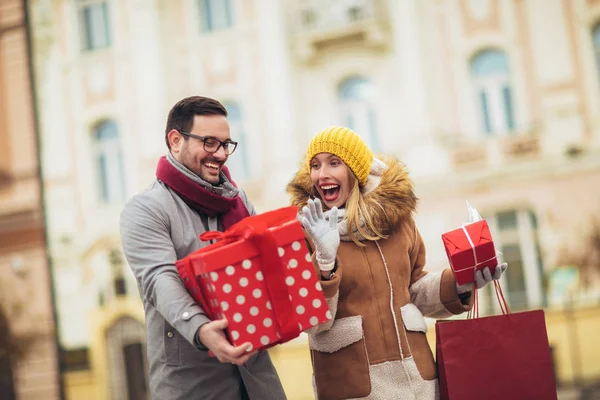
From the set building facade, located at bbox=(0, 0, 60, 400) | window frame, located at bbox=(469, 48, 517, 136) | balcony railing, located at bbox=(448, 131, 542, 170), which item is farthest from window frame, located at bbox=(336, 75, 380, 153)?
building facade, located at bbox=(0, 0, 60, 400)

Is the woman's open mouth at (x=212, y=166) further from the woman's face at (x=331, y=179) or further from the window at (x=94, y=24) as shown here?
the window at (x=94, y=24)

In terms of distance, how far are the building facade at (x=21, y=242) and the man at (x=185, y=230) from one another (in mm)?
6042

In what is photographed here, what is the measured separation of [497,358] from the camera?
1.90 m

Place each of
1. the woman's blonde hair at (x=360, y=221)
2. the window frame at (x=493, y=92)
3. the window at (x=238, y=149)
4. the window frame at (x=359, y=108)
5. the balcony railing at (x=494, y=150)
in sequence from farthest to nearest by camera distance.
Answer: the window at (x=238, y=149) < the window frame at (x=359, y=108) < the window frame at (x=493, y=92) < the balcony railing at (x=494, y=150) < the woman's blonde hair at (x=360, y=221)

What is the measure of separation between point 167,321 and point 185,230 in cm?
23

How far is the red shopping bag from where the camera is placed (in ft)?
6.24

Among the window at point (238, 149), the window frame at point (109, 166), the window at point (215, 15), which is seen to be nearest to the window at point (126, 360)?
the window frame at point (109, 166)

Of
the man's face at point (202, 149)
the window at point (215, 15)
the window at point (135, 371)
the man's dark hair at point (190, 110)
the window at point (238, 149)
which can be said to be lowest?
the window at point (135, 371)

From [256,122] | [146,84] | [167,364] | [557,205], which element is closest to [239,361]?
[167,364]

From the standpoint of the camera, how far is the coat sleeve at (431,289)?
2053 mm

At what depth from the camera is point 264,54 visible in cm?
722

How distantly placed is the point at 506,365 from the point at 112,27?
21.8 feet

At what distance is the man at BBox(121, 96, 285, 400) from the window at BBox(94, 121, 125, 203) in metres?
5.92

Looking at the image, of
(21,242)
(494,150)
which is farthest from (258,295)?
(21,242)
